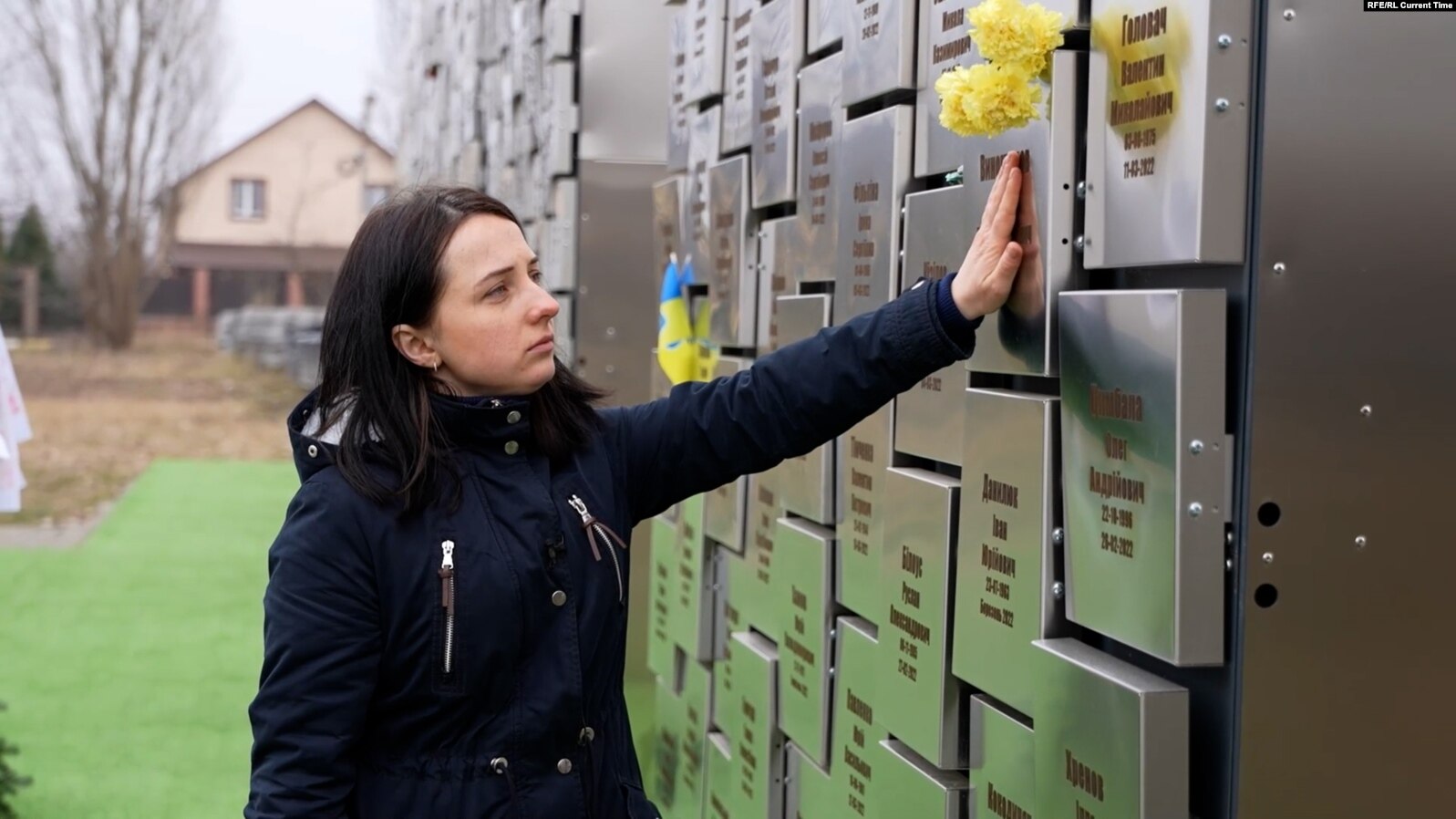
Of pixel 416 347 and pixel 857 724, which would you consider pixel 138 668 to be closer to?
pixel 857 724

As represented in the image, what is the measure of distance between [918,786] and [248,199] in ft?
201

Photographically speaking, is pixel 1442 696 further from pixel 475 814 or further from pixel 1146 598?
pixel 475 814

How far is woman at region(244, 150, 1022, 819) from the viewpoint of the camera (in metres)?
2.38

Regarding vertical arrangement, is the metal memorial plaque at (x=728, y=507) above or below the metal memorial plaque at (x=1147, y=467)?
below

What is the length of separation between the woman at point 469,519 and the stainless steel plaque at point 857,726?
2.94 feet

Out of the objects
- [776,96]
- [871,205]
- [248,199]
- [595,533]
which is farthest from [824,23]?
[248,199]

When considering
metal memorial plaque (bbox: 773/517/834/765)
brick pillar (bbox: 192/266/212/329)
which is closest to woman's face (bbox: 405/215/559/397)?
metal memorial plaque (bbox: 773/517/834/765)

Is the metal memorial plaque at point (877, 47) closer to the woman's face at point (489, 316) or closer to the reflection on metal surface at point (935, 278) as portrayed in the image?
the reflection on metal surface at point (935, 278)

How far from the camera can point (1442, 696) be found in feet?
7.09

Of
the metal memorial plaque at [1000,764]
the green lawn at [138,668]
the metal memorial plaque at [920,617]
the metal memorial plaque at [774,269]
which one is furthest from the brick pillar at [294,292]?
the metal memorial plaque at [1000,764]

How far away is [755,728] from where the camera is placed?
174 inches

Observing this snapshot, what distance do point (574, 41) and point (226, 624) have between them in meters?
4.16

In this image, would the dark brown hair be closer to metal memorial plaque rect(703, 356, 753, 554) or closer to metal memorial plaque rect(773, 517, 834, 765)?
metal memorial plaque rect(773, 517, 834, 765)

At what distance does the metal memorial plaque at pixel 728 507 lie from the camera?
15.1 feet
